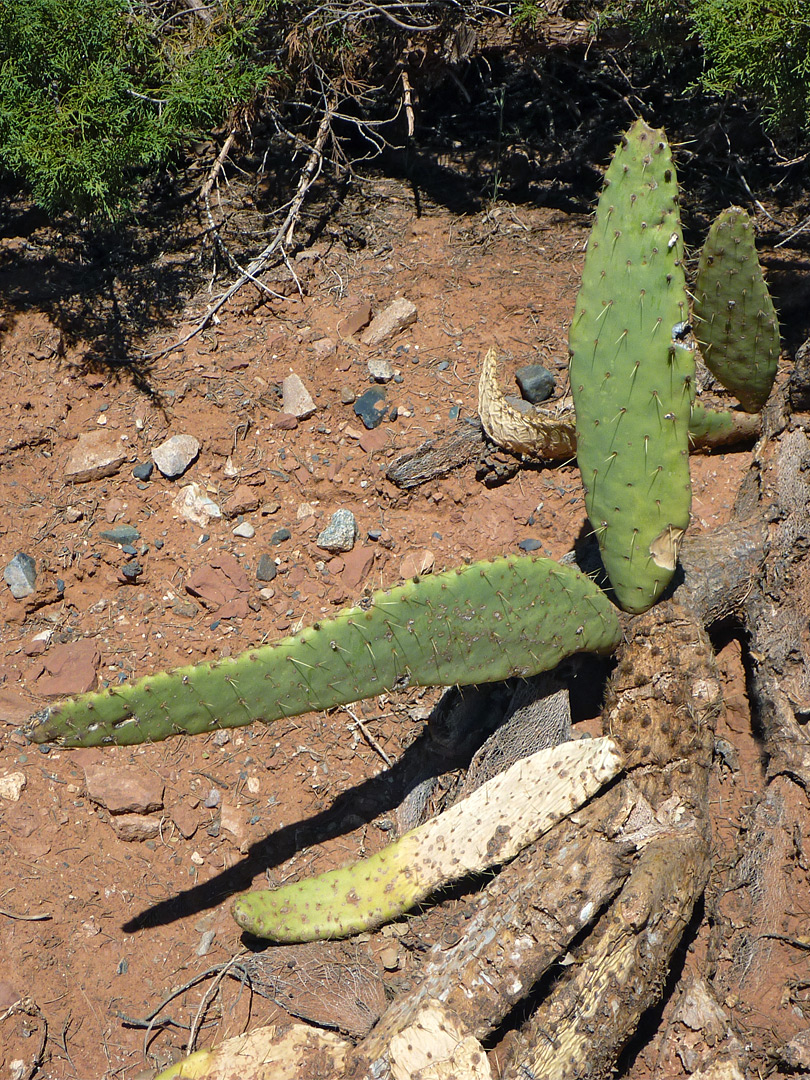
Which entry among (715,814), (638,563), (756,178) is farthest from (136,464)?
(756,178)

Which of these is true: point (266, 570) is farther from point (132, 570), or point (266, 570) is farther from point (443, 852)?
point (443, 852)

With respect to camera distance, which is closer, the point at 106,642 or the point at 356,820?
the point at 356,820

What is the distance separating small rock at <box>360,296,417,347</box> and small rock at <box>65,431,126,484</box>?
1215 mm

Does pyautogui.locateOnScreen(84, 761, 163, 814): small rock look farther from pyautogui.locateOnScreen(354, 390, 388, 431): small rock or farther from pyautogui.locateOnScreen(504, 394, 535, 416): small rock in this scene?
pyautogui.locateOnScreen(504, 394, 535, 416): small rock

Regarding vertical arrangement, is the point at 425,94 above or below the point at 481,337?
above

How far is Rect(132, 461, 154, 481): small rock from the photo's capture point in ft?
10.9

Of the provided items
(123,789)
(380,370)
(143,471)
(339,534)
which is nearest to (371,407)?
(380,370)

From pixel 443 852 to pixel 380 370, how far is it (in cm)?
206

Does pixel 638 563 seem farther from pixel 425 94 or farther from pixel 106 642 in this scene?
pixel 425 94

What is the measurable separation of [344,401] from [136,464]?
0.94 meters

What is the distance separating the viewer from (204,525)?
324cm

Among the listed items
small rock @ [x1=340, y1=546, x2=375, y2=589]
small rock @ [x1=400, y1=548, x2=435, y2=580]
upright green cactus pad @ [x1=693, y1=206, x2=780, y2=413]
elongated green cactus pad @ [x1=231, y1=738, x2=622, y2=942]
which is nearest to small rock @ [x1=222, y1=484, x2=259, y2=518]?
small rock @ [x1=340, y1=546, x2=375, y2=589]

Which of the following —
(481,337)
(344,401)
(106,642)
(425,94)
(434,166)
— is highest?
(425,94)

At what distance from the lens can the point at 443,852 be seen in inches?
92.4
